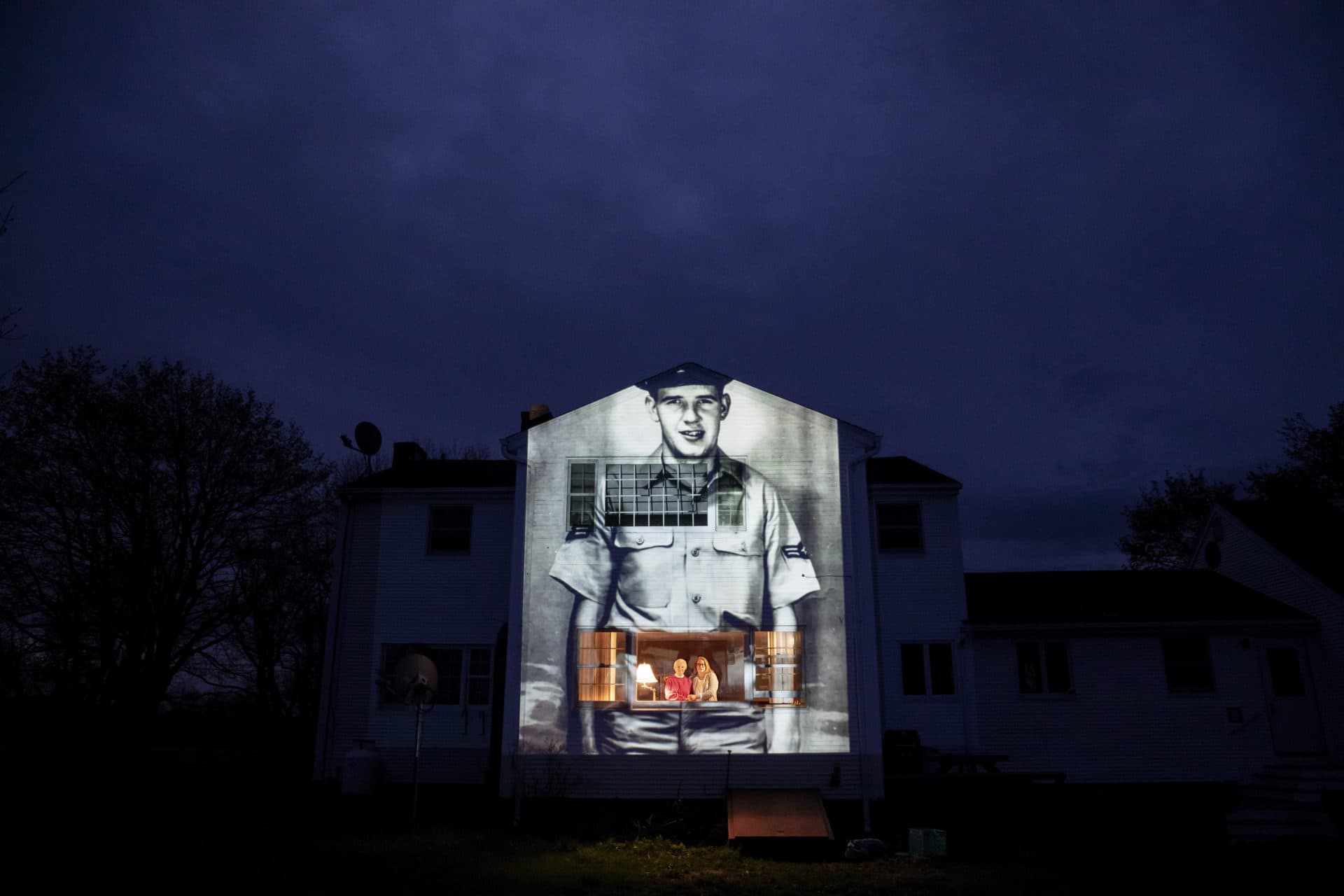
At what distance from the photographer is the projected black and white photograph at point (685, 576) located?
46.9 ft

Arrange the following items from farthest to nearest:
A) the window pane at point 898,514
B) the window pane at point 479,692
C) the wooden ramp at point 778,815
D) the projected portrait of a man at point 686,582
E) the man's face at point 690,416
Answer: the window pane at point 898,514
the window pane at point 479,692
the man's face at point 690,416
the projected portrait of a man at point 686,582
the wooden ramp at point 778,815

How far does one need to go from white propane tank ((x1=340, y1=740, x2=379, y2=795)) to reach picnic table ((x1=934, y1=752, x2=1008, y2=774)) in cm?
1051

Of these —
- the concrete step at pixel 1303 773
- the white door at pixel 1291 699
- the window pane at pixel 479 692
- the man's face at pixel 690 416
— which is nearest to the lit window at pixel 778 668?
the man's face at pixel 690 416

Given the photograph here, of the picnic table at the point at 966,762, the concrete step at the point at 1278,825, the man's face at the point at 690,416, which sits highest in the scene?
the man's face at the point at 690,416

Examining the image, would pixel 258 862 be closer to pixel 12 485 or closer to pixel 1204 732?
pixel 12 485

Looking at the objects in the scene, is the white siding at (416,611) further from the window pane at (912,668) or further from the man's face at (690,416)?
the window pane at (912,668)

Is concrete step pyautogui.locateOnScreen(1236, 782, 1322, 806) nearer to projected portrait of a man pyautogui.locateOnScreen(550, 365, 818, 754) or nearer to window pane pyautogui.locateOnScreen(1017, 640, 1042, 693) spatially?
window pane pyautogui.locateOnScreen(1017, 640, 1042, 693)

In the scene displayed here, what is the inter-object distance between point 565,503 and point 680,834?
5653 mm

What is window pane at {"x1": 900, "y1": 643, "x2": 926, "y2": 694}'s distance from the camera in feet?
56.9

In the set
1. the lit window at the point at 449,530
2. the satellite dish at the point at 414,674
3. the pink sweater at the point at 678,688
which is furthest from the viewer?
the lit window at the point at 449,530

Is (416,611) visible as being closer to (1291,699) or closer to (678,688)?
(678,688)

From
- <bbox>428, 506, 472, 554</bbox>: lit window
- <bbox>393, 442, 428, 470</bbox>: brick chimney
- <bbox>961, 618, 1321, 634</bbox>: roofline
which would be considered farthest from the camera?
<bbox>393, 442, 428, 470</bbox>: brick chimney

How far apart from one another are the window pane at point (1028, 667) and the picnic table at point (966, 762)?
2008 mm

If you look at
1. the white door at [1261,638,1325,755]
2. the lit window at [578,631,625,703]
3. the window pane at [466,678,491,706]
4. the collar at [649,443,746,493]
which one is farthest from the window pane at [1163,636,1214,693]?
the window pane at [466,678,491,706]
